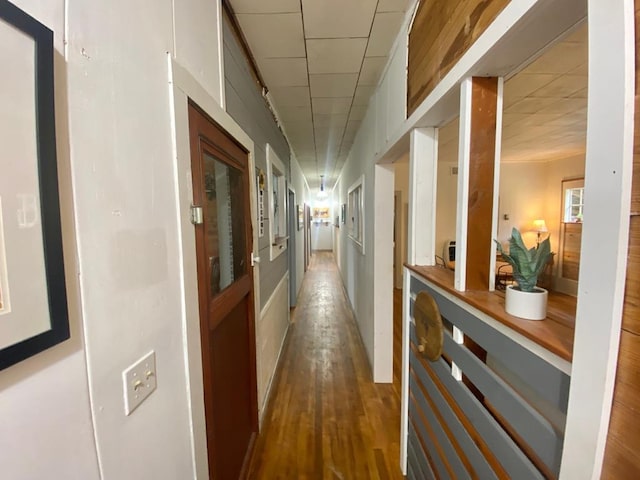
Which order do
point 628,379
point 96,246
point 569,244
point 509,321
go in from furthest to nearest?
point 569,244, point 509,321, point 96,246, point 628,379

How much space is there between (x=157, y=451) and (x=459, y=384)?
1.07 meters

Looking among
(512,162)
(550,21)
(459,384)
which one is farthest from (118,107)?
(512,162)

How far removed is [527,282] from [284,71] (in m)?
2.22

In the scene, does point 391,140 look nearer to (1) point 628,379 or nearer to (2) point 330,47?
(2) point 330,47

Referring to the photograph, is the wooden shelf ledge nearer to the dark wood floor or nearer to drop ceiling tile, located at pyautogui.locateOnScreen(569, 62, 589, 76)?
the dark wood floor

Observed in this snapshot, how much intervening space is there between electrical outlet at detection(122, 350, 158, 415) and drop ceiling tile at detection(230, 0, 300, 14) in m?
1.77

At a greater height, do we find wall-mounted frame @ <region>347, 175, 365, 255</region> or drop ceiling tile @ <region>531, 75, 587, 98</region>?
drop ceiling tile @ <region>531, 75, 587, 98</region>

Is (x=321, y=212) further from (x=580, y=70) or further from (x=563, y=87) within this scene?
(x=580, y=70)

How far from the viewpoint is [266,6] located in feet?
4.77

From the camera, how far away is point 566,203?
4922 mm

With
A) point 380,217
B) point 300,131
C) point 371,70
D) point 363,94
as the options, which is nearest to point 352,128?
point 300,131

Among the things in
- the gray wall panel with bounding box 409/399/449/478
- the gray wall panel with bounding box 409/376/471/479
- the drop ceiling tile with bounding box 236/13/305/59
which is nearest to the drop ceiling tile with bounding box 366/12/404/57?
the drop ceiling tile with bounding box 236/13/305/59

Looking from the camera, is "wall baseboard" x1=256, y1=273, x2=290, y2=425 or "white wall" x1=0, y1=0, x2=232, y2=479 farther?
"wall baseboard" x1=256, y1=273, x2=290, y2=425

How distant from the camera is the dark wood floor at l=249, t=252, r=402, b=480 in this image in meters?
1.68
